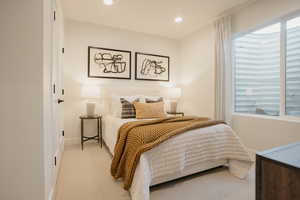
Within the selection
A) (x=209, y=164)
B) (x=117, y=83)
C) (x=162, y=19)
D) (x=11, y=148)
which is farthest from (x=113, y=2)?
(x=209, y=164)

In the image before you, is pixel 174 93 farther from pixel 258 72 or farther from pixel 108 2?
pixel 108 2

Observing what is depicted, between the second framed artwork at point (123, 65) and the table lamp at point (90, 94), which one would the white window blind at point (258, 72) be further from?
the table lamp at point (90, 94)

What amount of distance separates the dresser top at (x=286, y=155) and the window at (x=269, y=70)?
1.96m

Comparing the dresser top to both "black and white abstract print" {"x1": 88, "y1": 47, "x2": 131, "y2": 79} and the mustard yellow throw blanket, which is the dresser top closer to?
the mustard yellow throw blanket

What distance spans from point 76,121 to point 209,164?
8.78ft

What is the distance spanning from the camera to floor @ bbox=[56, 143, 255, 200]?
1.61 metres

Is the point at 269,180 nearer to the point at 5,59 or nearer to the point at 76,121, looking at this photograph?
the point at 5,59

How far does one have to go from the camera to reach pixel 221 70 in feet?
10.0

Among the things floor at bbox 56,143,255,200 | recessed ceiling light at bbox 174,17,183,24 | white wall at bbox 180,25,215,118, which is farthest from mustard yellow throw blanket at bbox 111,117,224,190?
recessed ceiling light at bbox 174,17,183,24

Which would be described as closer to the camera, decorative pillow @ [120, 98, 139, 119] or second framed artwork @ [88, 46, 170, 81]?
decorative pillow @ [120, 98, 139, 119]

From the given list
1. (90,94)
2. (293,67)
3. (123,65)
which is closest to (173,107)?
(123,65)

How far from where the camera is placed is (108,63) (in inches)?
142

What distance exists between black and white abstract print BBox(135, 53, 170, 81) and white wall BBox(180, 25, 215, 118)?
0.52m

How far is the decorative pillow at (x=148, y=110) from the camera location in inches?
115
